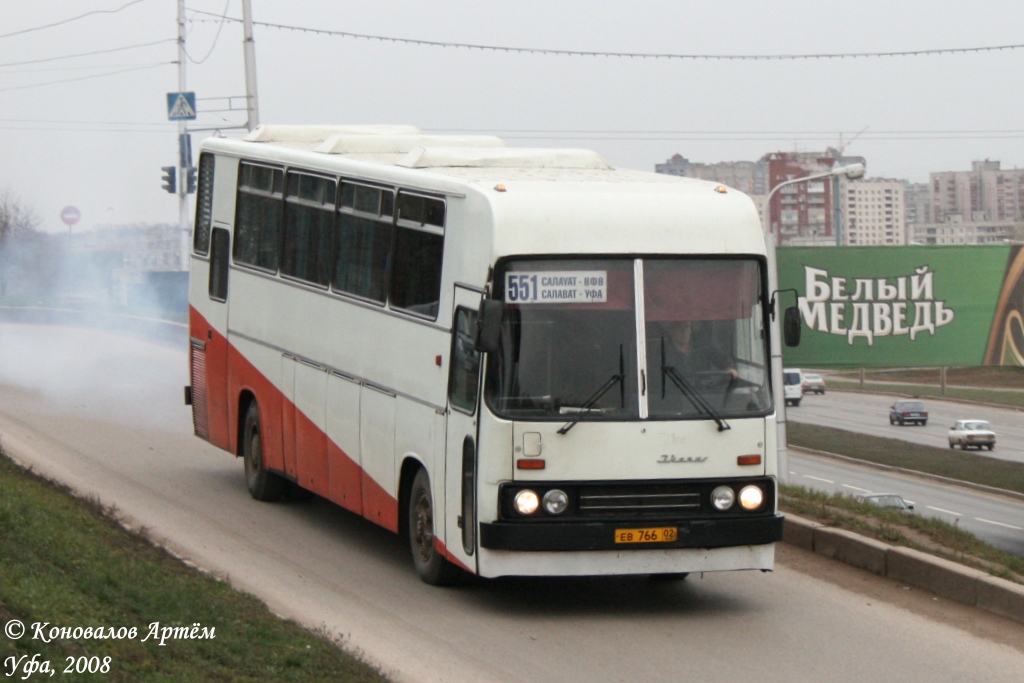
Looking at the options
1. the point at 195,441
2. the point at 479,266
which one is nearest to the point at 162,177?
the point at 195,441

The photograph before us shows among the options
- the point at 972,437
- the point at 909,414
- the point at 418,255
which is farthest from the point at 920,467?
the point at 418,255

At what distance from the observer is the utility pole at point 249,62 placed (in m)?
35.2

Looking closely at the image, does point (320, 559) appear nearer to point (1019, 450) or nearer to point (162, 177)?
point (162, 177)

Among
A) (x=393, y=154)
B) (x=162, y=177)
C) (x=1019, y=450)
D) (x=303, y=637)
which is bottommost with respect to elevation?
(x=1019, y=450)

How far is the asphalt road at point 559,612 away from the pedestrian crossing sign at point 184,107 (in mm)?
29264

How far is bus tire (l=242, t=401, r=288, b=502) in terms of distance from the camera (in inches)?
575

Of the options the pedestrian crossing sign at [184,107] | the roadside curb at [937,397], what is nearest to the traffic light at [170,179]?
the pedestrian crossing sign at [184,107]

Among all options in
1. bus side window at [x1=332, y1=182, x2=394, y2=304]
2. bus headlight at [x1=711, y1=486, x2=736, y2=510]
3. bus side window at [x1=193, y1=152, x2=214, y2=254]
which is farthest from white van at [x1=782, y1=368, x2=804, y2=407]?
bus headlight at [x1=711, y1=486, x2=736, y2=510]

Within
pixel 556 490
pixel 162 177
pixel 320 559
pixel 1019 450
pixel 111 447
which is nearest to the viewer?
pixel 556 490

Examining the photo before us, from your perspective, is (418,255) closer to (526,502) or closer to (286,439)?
(526,502)

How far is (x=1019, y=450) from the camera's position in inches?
2419

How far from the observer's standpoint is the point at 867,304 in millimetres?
21375

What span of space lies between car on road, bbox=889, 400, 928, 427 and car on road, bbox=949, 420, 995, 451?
10688 mm

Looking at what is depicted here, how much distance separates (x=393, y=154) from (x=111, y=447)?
6547 mm
